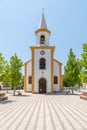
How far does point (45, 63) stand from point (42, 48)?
3.28 metres

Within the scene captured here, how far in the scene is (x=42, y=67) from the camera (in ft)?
140

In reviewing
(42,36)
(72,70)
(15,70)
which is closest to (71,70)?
(72,70)

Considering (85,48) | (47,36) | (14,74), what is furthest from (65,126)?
(47,36)

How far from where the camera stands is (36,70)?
4228 cm

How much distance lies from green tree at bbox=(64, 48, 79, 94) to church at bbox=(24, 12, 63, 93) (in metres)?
3.44

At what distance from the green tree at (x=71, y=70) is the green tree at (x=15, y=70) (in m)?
9.46

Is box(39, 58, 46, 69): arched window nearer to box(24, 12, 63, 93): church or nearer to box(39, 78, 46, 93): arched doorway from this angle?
box(24, 12, 63, 93): church

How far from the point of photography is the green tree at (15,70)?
38844mm

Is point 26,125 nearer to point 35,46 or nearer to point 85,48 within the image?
point 85,48

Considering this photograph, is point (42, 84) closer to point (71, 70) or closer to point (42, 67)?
point (42, 67)

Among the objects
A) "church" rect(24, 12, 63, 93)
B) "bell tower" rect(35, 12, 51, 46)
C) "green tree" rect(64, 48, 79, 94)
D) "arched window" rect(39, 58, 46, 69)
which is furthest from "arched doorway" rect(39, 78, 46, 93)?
A: "bell tower" rect(35, 12, 51, 46)

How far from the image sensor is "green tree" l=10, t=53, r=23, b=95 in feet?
127

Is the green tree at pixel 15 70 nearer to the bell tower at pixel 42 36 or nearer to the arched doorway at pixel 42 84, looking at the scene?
the arched doorway at pixel 42 84

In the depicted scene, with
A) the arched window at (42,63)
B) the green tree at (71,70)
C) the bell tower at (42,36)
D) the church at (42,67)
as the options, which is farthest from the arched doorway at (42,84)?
the bell tower at (42,36)
